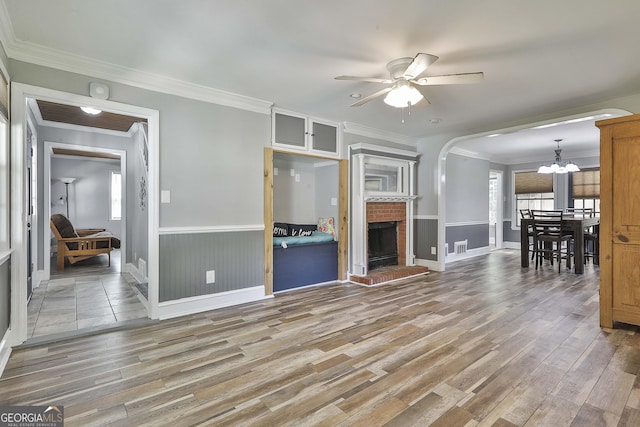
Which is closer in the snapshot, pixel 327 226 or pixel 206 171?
pixel 206 171

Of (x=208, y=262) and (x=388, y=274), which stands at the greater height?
(x=208, y=262)

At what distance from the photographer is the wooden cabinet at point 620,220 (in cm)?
286

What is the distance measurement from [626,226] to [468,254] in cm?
439

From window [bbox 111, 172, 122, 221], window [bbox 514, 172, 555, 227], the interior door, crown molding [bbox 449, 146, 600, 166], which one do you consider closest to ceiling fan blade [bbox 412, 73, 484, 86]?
the interior door

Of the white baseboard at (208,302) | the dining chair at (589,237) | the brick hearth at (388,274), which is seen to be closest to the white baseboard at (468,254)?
the brick hearth at (388,274)

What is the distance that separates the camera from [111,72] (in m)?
2.93

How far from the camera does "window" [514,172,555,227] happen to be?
8.14 m

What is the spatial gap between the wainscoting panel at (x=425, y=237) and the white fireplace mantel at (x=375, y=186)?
233mm

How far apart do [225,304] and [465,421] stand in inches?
106

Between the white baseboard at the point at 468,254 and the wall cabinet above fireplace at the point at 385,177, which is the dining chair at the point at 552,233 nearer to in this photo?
the white baseboard at the point at 468,254

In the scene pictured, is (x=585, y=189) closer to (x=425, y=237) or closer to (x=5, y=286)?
(x=425, y=237)

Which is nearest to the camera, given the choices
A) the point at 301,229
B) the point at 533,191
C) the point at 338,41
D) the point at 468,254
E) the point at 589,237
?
the point at 338,41

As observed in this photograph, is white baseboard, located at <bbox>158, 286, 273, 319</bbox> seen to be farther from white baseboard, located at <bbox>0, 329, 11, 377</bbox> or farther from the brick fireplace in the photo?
the brick fireplace

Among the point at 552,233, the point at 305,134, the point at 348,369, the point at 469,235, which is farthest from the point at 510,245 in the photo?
the point at 348,369
